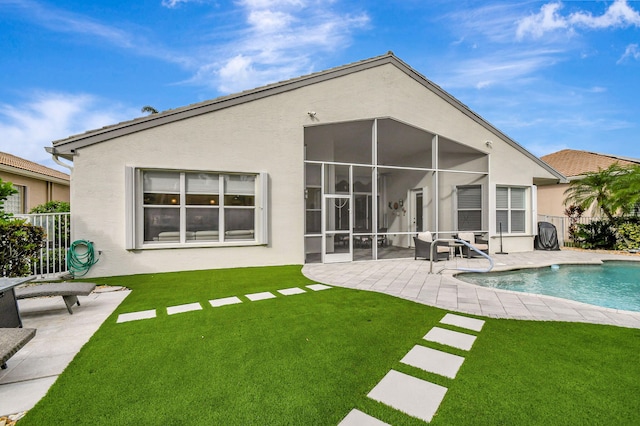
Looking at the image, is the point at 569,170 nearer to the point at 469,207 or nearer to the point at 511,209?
the point at 511,209

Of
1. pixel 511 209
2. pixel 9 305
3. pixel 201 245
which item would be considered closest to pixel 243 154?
pixel 201 245

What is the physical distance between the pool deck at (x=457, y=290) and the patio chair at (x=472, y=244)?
555 millimetres

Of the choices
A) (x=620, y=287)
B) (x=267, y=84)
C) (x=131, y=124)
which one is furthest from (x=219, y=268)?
(x=620, y=287)

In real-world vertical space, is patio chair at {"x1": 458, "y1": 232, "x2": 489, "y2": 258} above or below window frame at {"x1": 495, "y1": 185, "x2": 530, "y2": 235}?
below

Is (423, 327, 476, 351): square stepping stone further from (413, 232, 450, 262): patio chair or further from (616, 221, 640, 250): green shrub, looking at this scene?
(616, 221, 640, 250): green shrub

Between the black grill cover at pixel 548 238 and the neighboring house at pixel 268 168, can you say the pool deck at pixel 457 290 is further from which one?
the black grill cover at pixel 548 238

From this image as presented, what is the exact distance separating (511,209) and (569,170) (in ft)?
27.9

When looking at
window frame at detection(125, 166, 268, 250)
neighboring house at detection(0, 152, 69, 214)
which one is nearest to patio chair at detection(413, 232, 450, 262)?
window frame at detection(125, 166, 268, 250)

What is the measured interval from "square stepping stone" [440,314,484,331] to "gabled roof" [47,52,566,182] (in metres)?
7.30

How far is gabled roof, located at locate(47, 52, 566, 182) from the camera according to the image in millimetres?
6840

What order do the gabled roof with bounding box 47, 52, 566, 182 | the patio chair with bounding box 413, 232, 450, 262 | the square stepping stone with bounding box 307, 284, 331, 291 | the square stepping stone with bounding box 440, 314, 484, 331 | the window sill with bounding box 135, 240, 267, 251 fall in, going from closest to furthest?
1. the square stepping stone with bounding box 440, 314, 484, 331
2. the square stepping stone with bounding box 307, 284, 331, 291
3. the gabled roof with bounding box 47, 52, 566, 182
4. the window sill with bounding box 135, 240, 267, 251
5. the patio chair with bounding box 413, 232, 450, 262

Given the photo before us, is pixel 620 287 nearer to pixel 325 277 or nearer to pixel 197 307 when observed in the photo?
pixel 325 277

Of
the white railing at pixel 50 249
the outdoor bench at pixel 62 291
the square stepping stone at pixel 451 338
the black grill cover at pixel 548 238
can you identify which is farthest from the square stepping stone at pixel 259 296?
the black grill cover at pixel 548 238

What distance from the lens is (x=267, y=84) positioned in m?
8.30
